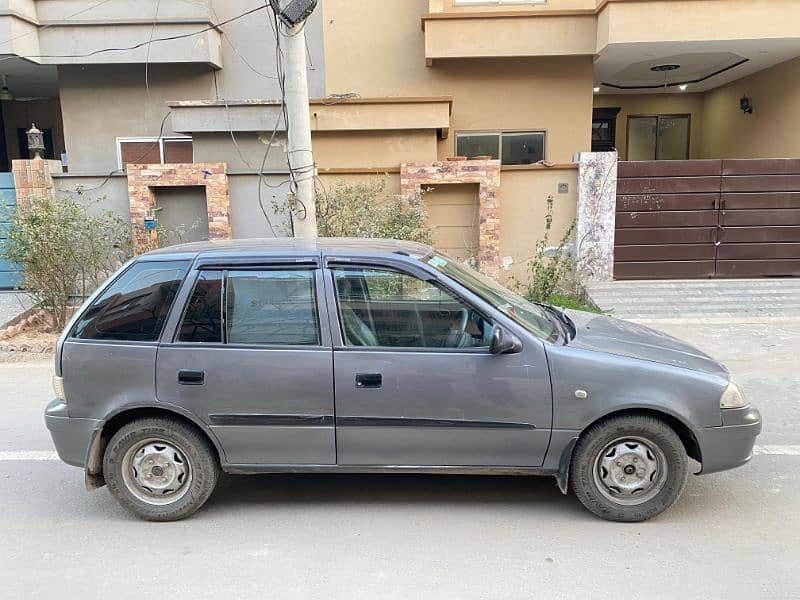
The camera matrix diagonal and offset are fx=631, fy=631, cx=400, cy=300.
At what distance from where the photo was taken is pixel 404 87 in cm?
1260

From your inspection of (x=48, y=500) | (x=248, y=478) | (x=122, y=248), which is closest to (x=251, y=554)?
(x=248, y=478)

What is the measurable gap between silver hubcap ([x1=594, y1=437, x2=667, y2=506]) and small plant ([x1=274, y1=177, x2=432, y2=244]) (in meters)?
5.67

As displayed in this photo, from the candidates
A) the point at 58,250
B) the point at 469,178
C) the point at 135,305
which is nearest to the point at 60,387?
the point at 135,305

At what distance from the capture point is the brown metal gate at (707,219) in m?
10.4

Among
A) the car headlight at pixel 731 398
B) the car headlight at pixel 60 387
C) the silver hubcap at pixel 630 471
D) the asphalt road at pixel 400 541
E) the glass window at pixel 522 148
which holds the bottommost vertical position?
the asphalt road at pixel 400 541

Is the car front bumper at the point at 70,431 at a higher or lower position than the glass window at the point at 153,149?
lower

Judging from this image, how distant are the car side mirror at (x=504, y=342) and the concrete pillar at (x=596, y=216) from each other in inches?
282

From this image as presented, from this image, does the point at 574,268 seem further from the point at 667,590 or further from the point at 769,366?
the point at 667,590

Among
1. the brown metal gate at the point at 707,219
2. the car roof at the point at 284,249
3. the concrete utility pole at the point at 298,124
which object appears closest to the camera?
the car roof at the point at 284,249

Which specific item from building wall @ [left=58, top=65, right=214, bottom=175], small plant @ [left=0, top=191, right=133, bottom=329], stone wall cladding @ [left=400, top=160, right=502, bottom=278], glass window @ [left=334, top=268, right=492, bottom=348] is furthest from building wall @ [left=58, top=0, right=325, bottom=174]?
glass window @ [left=334, top=268, right=492, bottom=348]

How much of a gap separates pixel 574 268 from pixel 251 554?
8.09 metres

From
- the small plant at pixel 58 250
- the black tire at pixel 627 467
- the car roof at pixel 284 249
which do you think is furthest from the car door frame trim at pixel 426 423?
the small plant at pixel 58 250

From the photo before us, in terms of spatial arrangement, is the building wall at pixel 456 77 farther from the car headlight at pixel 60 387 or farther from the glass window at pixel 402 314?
the car headlight at pixel 60 387

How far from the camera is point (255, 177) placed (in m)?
10.3
